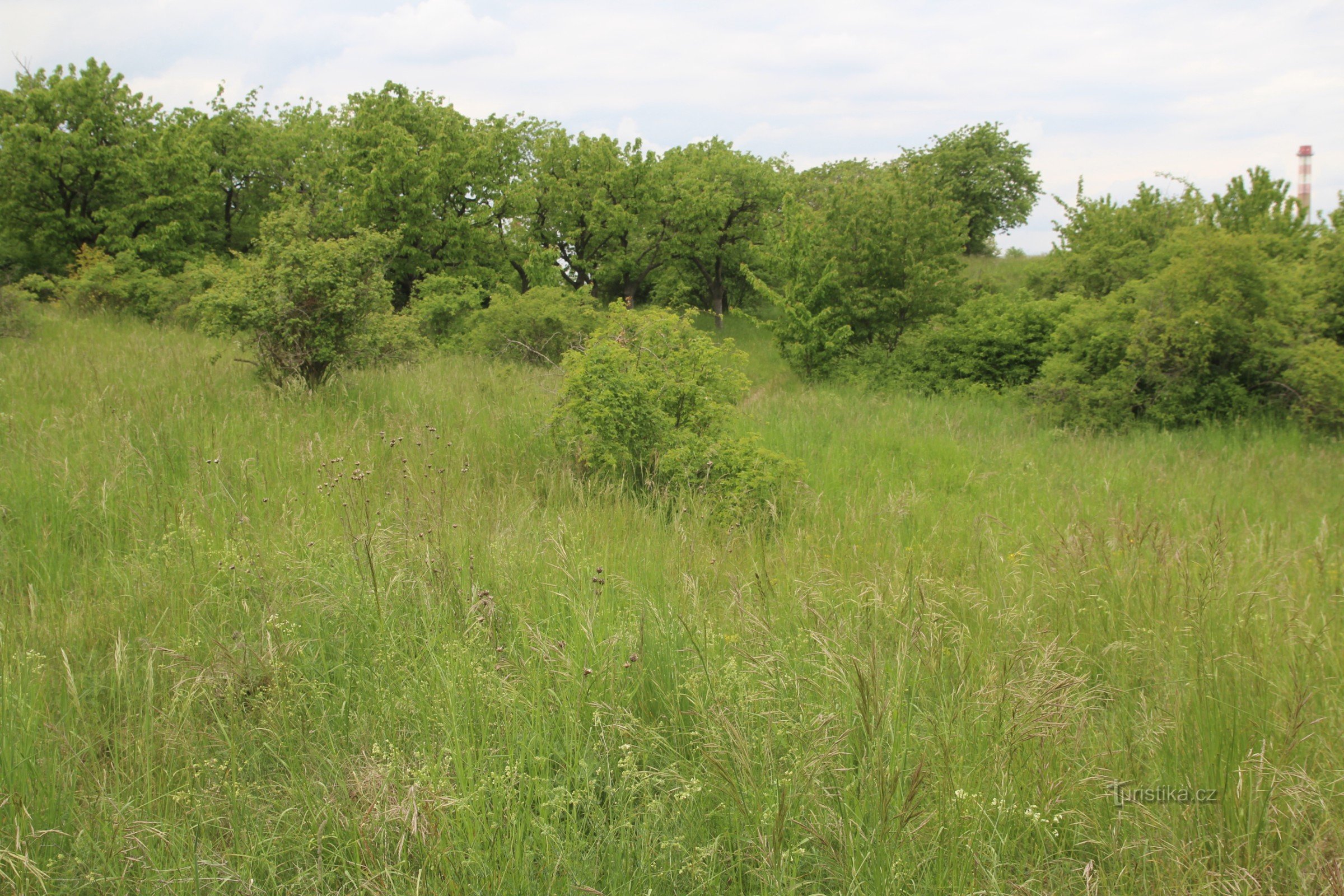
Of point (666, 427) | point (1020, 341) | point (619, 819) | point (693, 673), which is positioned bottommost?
point (619, 819)

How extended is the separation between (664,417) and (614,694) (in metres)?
3.71

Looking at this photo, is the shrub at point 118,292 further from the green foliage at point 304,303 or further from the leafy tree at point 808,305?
the leafy tree at point 808,305

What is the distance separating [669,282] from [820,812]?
102 feet

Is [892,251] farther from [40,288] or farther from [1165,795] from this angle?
[40,288]

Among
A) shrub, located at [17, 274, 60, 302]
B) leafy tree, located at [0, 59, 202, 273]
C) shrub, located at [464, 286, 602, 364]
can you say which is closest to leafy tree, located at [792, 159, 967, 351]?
shrub, located at [464, 286, 602, 364]

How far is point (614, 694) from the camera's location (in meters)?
2.55

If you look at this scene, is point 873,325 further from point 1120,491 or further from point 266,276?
point 266,276

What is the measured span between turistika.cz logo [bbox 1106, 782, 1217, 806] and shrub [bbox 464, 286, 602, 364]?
1347cm

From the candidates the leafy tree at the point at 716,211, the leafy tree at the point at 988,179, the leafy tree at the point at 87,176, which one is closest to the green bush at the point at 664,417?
the leafy tree at the point at 87,176

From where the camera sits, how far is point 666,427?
20.0 ft

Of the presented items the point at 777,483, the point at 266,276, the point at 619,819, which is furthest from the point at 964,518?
the point at 266,276

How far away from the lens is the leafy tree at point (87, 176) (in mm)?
21391

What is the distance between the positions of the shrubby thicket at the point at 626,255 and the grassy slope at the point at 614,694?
2495mm

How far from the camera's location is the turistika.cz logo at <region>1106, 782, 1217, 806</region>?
211 cm
